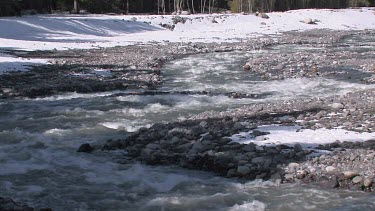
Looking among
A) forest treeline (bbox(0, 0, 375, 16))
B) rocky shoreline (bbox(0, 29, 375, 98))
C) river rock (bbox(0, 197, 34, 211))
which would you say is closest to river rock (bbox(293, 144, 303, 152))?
river rock (bbox(0, 197, 34, 211))

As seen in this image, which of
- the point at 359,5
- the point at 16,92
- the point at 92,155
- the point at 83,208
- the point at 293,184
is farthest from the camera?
the point at 359,5

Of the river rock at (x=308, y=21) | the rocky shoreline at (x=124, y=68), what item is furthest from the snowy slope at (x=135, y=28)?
the rocky shoreline at (x=124, y=68)

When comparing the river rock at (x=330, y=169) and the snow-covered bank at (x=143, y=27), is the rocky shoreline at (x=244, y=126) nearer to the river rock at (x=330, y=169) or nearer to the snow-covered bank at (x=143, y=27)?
the river rock at (x=330, y=169)

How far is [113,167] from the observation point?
10.4 meters

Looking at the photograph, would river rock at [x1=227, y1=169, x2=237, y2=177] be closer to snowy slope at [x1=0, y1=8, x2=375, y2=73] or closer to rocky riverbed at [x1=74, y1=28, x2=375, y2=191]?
rocky riverbed at [x1=74, y1=28, x2=375, y2=191]

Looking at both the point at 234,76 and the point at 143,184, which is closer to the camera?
the point at 143,184

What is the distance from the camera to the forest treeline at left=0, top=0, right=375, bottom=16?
6097 cm

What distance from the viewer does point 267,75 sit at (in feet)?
75.8

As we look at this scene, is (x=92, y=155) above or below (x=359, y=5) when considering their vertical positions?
below

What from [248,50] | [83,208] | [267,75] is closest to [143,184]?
[83,208]

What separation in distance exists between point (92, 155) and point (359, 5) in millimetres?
95567

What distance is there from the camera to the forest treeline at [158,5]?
6097cm

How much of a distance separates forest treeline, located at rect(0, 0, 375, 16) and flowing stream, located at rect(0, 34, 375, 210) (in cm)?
3718

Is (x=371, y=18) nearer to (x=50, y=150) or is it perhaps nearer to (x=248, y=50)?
(x=248, y=50)
